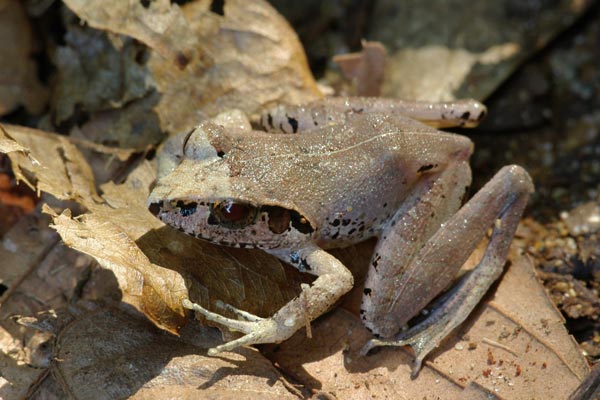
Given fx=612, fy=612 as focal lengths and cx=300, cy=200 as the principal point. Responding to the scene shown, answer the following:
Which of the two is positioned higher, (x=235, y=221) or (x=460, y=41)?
(x=460, y=41)

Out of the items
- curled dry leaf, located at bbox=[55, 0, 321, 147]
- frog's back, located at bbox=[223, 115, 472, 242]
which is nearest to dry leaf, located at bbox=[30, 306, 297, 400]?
frog's back, located at bbox=[223, 115, 472, 242]

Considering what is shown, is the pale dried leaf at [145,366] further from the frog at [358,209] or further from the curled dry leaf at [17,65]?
the curled dry leaf at [17,65]

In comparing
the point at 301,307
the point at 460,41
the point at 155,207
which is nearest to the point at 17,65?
the point at 155,207

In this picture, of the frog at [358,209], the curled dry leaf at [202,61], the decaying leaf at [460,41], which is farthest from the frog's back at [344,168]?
the decaying leaf at [460,41]

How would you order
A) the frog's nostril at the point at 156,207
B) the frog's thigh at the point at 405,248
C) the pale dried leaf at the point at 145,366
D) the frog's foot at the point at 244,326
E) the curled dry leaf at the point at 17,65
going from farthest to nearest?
the curled dry leaf at the point at 17,65, the frog's thigh at the point at 405,248, the frog's nostril at the point at 156,207, the frog's foot at the point at 244,326, the pale dried leaf at the point at 145,366

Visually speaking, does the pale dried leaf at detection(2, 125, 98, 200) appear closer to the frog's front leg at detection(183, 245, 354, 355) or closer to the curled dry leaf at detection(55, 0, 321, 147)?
the curled dry leaf at detection(55, 0, 321, 147)

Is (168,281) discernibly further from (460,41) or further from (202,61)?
(460,41)

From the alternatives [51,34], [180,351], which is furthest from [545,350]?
[51,34]
